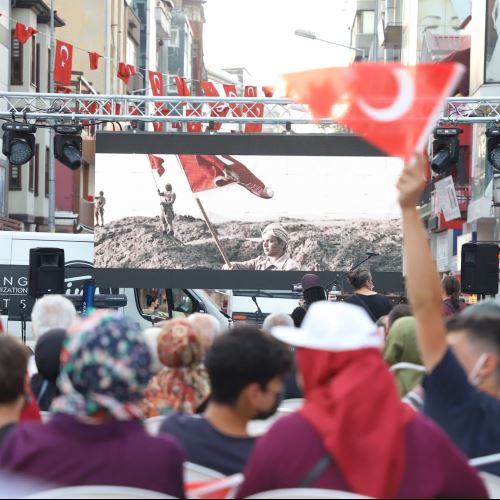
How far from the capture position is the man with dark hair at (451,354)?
3.60 m

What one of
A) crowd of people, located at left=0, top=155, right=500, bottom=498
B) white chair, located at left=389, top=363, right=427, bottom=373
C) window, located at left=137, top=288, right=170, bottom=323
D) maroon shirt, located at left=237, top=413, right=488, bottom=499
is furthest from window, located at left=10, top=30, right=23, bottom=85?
maroon shirt, located at left=237, top=413, right=488, bottom=499

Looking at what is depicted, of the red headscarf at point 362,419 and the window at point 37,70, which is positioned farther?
the window at point 37,70

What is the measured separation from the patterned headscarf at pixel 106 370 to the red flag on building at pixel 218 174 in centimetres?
1920

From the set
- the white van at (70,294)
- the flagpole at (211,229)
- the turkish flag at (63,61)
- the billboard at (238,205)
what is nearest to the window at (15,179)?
the turkish flag at (63,61)

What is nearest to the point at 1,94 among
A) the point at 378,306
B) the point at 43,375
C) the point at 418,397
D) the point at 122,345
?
the point at 378,306

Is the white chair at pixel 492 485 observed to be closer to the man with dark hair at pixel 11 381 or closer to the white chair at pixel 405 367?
the man with dark hair at pixel 11 381

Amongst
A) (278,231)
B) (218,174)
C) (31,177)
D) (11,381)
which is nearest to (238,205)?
(218,174)

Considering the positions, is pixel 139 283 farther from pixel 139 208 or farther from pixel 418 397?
pixel 418 397

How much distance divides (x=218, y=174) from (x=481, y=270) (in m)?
6.71

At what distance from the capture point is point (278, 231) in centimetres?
2244

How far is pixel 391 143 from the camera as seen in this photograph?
153 inches

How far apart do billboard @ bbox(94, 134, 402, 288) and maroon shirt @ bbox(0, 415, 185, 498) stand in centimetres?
1864

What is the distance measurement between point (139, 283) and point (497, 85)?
1602 centimetres

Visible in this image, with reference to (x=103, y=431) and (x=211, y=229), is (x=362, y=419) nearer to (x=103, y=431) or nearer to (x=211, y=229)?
(x=103, y=431)
